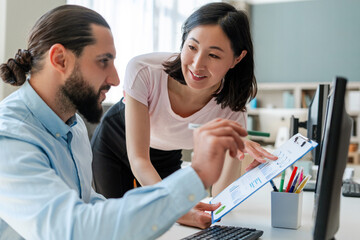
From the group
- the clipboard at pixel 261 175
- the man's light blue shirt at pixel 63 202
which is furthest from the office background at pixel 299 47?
the man's light blue shirt at pixel 63 202

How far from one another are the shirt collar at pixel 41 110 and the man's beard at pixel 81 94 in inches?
2.0

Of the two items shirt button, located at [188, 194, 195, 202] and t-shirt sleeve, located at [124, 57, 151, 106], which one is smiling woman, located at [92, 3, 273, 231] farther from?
shirt button, located at [188, 194, 195, 202]

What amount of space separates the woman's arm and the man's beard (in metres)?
0.38

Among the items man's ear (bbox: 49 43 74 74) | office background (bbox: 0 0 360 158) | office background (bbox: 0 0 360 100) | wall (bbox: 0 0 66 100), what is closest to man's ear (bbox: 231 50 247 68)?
man's ear (bbox: 49 43 74 74)

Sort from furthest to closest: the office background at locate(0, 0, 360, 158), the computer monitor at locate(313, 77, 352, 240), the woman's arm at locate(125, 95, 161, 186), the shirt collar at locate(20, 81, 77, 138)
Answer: the office background at locate(0, 0, 360, 158) < the woman's arm at locate(125, 95, 161, 186) < the shirt collar at locate(20, 81, 77, 138) < the computer monitor at locate(313, 77, 352, 240)

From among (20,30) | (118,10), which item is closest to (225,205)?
(20,30)

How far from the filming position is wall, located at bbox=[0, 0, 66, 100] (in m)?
2.34

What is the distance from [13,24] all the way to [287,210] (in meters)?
1.87

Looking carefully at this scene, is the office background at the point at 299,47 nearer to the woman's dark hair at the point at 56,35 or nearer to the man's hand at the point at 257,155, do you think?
the man's hand at the point at 257,155

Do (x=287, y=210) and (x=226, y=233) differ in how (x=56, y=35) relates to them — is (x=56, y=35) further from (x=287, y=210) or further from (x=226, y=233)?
(x=287, y=210)

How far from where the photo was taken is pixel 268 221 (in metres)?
1.28

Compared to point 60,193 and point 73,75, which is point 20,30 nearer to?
point 73,75

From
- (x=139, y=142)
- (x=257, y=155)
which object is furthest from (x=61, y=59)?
(x=257, y=155)

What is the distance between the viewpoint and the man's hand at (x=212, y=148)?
0.73 metres
